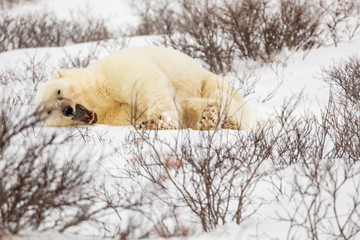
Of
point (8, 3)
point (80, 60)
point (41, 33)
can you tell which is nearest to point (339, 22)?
point (80, 60)

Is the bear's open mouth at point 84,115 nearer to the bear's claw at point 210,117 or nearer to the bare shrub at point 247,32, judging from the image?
the bear's claw at point 210,117

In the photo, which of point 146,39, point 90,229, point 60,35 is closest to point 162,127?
point 90,229

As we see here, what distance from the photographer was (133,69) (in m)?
4.18

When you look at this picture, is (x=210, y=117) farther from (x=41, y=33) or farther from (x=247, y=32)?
(x=41, y=33)

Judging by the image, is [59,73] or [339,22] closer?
[59,73]

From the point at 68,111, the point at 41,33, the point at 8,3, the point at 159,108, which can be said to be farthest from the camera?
the point at 8,3

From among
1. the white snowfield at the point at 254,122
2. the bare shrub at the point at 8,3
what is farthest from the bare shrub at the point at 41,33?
the bare shrub at the point at 8,3

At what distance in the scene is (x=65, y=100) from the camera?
13.5 ft

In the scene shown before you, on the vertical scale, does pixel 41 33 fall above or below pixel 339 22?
below

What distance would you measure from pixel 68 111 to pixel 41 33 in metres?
6.88

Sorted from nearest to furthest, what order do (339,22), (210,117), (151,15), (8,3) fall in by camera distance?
(210,117) → (339,22) → (151,15) → (8,3)

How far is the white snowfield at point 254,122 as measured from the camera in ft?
6.75

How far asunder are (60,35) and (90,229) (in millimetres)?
9428

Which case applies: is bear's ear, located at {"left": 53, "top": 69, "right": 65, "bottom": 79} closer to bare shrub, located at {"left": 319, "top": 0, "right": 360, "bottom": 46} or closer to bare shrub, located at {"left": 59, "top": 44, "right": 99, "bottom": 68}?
bare shrub, located at {"left": 59, "top": 44, "right": 99, "bottom": 68}
